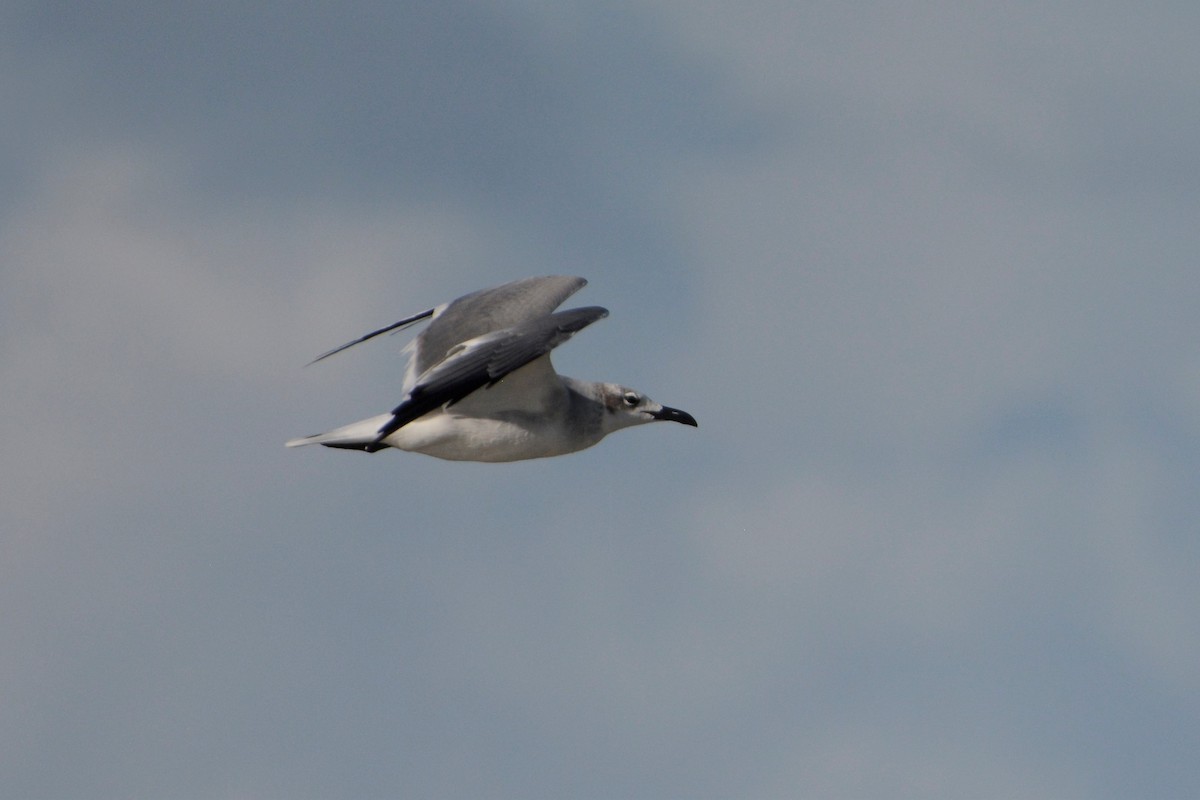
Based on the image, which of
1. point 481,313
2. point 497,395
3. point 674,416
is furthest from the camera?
point 674,416

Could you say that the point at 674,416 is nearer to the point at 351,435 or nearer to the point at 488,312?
the point at 488,312

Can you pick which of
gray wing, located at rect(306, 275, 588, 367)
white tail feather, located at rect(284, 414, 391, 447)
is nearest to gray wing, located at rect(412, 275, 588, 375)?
gray wing, located at rect(306, 275, 588, 367)

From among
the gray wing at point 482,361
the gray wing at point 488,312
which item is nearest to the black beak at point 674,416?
the gray wing at point 488,312

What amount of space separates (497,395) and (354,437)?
141cm

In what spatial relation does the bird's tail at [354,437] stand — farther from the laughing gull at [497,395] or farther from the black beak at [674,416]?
the black beak at [674,416]

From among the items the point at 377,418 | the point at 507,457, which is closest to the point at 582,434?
the point at 507,457

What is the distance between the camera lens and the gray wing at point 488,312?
15520 millimetres

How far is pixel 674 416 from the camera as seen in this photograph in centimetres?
1708

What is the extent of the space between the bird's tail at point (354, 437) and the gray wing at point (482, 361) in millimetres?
796

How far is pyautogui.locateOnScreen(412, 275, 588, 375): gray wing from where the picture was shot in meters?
15.5

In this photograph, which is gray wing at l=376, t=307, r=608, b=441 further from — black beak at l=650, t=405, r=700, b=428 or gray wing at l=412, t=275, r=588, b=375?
black beak at l=650, t=405, r=700, b=428

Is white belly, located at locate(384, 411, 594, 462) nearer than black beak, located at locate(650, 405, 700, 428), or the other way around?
white belly, located at locate(384, 411, 594, 462)

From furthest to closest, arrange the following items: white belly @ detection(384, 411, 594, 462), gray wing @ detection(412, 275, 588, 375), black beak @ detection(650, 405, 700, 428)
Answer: black beak @ detection(650, 405, 700, 428)
gray wing @ detection(412, 275, 588, 375)
white belly @ detection(384, 411, 594, 462)

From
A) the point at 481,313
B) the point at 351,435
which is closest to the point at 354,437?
the point at 351,435
